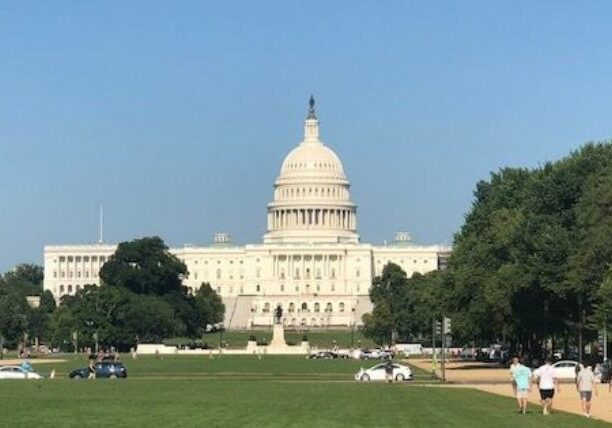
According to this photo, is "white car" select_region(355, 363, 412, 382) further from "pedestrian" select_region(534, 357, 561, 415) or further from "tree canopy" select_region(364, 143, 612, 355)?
"pedestrian" select_region(534, 357, 561, 415)

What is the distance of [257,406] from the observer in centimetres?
4166

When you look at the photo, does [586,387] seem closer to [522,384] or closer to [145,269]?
[522,384]

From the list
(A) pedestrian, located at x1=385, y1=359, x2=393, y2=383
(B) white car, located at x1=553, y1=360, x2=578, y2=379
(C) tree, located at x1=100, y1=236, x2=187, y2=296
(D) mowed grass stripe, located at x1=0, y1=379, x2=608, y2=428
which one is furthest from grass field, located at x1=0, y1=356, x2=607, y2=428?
(C) tree, located at x1=100, y1=236, x2=187, y2=296

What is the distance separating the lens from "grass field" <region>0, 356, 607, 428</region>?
3522 centimetres

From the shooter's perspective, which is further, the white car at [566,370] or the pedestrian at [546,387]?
the white car at [566,370]

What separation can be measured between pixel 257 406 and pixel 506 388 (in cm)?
2054

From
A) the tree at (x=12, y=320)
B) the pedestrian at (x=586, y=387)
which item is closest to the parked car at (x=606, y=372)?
the pedestrian at (x=586, y=387)

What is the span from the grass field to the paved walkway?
147 centimetres

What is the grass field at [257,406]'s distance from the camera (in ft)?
116

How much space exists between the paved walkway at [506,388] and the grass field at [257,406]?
4.81 ft

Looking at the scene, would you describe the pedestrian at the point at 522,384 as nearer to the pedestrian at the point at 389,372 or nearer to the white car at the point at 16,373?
the pedestrian at the point at 389,372

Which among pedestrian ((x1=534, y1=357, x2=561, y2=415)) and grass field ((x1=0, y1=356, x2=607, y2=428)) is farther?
pedestrian ((x1=534, y1=357, x2=561, y2=415))

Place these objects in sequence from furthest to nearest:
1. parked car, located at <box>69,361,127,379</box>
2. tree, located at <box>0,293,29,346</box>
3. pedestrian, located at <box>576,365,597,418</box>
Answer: tree, located at <box>0,293,29,346</box> → parked car, located at <box>69,361,127,379</box> → pedestrian, located at <box>576,365,597,418</box>

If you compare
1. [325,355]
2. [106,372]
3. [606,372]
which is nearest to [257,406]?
[606,372]
